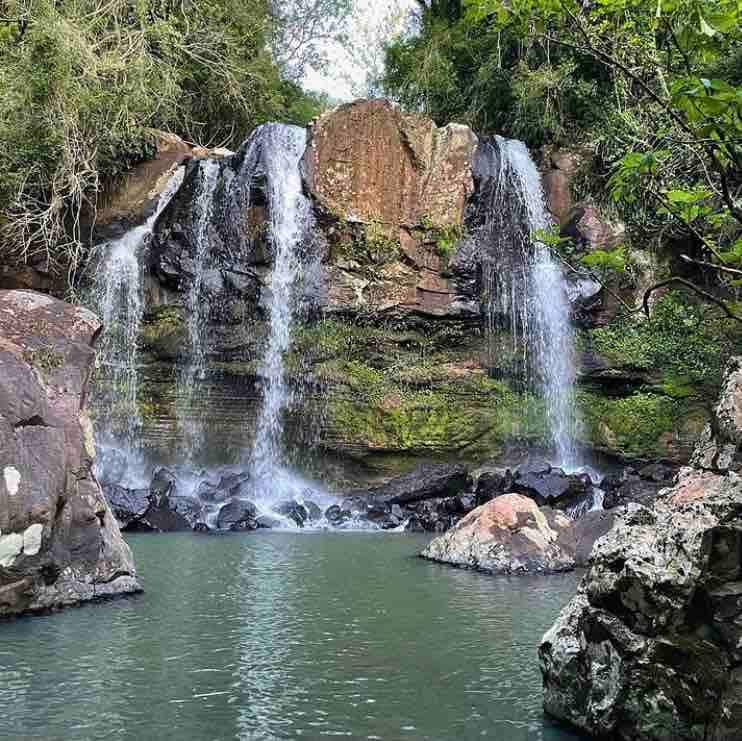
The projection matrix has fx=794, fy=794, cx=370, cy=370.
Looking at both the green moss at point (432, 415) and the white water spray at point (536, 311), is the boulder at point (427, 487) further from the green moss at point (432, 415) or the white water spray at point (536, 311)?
the white water spray at point (536, 311)

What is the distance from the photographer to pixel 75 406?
633 centimetres

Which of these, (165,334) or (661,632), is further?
(165,334)

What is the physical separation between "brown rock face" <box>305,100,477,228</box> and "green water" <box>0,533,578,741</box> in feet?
37.0

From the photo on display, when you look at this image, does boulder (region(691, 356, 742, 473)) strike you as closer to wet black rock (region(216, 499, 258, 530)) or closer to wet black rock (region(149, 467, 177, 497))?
wet black rock (region(216, 499, 258, 530))

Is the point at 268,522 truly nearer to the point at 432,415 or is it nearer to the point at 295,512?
the point at 295,512

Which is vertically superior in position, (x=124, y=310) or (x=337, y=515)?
(x=124, y=310)

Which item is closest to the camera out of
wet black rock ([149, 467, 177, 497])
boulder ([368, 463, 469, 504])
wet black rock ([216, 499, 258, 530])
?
wet black rock ([216, 499, 258, 530])

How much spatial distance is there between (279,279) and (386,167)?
11.8 feet

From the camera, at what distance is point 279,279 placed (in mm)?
16969

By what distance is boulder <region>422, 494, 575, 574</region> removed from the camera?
804 centimetres

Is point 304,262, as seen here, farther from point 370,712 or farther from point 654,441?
point 370,712

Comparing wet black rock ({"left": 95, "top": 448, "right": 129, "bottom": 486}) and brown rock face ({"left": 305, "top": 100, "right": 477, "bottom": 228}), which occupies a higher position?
brown rock face ({"left": 305, "top": 100, "right": 477, "bottom": 228})

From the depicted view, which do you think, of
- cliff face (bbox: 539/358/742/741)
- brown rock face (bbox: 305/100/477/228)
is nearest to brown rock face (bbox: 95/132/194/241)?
brown rock face (bbox: 305/100/477/228)

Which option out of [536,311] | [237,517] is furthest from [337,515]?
[536,311]
